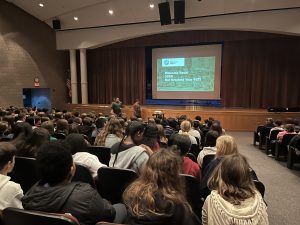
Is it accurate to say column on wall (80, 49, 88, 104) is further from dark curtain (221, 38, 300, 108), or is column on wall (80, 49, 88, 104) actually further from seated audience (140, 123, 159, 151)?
seated audience (140, 123, 159, 151)

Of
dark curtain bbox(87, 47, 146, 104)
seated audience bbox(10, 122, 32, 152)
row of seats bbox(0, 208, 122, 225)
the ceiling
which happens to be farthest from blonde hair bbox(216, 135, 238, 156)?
dark curtain bbox(87, 47, 146, 104)

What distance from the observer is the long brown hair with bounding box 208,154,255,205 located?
1634 millimetres

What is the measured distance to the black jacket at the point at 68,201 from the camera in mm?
1480

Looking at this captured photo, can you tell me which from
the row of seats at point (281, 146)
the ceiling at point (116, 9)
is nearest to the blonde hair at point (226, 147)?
the row of seats at point (281, 146)

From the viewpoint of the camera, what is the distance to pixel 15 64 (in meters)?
12.6

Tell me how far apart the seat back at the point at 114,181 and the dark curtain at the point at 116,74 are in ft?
38.7

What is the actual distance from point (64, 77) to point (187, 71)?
23.7ft


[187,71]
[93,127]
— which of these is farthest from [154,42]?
[93,127]

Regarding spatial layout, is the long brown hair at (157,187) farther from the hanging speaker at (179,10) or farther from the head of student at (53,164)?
the hanging speaker at (179,10)

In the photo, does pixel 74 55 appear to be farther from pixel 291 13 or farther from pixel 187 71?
pixel 291 13

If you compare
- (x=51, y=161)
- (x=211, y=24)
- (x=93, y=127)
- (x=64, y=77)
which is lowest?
(x=93, y=127)

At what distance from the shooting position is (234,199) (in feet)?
5.33

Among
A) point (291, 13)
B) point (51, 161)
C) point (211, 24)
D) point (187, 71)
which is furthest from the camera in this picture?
point (187, 71)

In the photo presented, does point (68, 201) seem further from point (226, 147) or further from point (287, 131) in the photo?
point (287, 131)
